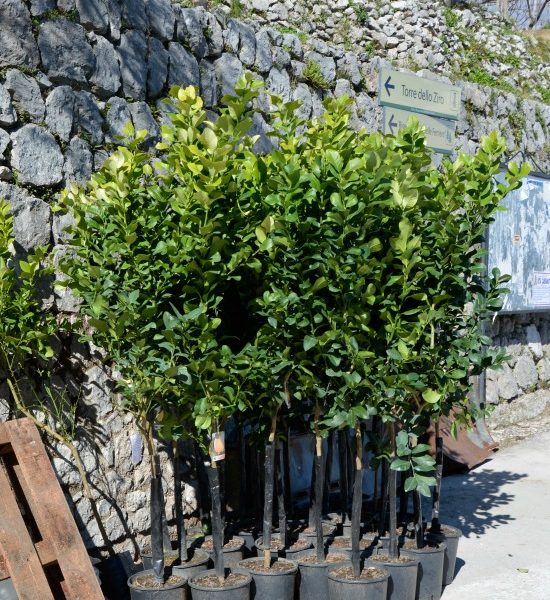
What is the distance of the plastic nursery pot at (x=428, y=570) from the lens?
4.41 meters

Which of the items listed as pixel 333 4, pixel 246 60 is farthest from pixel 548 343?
pixel 246 60

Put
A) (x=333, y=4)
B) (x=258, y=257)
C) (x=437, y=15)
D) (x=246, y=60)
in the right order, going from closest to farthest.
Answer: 1. (x=258, y=257)
2. (x=246, y=60)
3. (x=333, y=4)
4. (x=437, y=15)

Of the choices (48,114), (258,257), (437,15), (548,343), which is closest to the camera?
(258,257)

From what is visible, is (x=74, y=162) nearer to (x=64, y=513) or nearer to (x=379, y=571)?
(x=64, y=513)

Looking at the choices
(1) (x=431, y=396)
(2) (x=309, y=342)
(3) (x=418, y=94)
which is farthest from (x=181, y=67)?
(1) (x=431, y=396)

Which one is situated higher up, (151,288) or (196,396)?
(151,288)

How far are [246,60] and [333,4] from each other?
8.00 ft

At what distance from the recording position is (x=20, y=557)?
3584 millimetres

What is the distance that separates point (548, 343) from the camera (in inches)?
380

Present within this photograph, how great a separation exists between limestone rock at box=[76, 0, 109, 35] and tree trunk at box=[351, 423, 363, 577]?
263 cm

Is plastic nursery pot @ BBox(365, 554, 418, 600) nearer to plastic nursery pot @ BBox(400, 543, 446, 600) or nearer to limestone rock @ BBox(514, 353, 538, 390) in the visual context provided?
plastic nursery pot @ BBox(400, 543, 446, 600)

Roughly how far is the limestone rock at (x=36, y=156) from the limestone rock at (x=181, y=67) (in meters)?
1.13

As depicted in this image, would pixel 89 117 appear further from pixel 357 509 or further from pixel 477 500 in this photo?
pixel 477 500

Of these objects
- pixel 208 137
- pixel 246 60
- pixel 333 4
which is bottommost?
pixel 208 137
